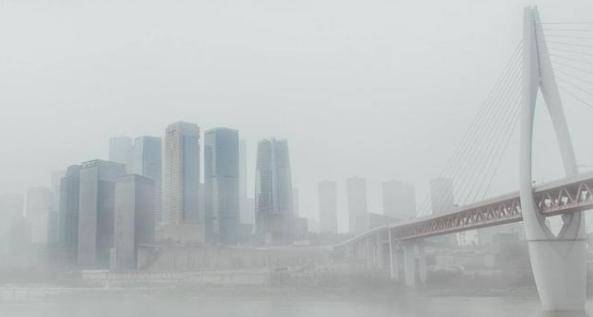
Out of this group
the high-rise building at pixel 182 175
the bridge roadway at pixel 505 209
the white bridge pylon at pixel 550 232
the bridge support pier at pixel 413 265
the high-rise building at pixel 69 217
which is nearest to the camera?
the bridge roadway at pixel 505 209

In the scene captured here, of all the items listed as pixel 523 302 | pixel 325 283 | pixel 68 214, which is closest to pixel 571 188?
pixel 523 302

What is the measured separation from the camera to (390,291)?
5159 centimetres

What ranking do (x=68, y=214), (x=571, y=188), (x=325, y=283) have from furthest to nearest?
(x=68, y=214), (x=325, y=283), (x=571, y=188)

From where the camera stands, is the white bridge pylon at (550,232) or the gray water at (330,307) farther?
the gray water at (330,307)

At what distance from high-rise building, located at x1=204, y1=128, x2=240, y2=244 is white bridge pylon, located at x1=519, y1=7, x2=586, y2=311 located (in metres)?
71.4

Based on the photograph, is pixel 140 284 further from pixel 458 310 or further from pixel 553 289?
pixel 553 289

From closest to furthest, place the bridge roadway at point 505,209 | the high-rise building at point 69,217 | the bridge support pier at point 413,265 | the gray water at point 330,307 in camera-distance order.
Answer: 1. the bridge roadway at point 505,209
2. the gray water at point 330,307
3. the bridge support pier at point 413,265
4. the high-rise building at point 69,217

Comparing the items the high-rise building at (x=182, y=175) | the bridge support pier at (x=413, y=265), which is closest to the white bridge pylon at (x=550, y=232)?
the bridge support pier at (x=413, y=265)

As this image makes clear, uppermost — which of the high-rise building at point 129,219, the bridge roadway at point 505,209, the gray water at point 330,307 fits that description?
the high-rise building at point 129,219

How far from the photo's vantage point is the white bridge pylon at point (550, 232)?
2552 centimetres

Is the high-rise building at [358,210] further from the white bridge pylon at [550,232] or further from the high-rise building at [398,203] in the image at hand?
the white bridge pylon at [550,232]

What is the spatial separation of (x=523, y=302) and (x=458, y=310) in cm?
667

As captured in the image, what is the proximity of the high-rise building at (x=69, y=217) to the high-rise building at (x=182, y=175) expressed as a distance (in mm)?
19324

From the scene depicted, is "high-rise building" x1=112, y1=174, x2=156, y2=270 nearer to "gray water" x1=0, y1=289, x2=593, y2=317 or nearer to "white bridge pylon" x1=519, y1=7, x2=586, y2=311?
"gray water" x1=0, y1=289, x2=593, y2=317
